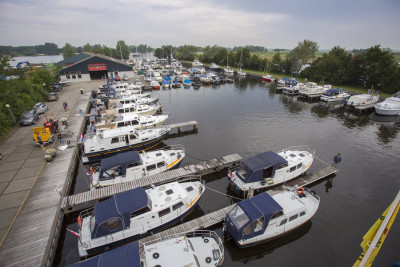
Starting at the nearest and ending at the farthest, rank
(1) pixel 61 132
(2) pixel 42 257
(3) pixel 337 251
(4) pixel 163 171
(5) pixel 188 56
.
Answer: (2) pixel 42 257 < (3) pixel 337 251 < (4) pixel 163 171 < (1) pixel 61 132 < (5) pixel 188 56

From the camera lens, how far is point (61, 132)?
29062mm

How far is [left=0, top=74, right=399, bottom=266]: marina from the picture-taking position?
14.7m

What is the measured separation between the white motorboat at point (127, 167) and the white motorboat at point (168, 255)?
777cm

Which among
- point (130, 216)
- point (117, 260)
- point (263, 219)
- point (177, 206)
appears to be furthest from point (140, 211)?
point (263, 219)

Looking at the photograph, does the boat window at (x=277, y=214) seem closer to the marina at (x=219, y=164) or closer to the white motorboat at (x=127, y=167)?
the marina at (x=219, y=164)

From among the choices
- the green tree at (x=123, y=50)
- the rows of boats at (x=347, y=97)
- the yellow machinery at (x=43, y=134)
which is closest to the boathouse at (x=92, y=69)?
the yellow machinery at (x=43, y=134)

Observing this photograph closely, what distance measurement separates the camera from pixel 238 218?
14.4m

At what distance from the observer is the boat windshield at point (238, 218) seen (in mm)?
14034

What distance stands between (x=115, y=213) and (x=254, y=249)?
10439mm

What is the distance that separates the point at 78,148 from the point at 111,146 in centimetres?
566

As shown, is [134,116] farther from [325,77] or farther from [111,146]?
[325,77]

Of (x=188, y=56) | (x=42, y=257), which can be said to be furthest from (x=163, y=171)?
(x=188, y=56)

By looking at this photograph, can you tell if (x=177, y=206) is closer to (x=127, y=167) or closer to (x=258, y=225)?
(x=258, y=225)

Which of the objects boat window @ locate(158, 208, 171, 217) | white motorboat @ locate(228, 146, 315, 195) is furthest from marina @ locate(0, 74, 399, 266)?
boat window @ locate(158, 208, 171, 217)
